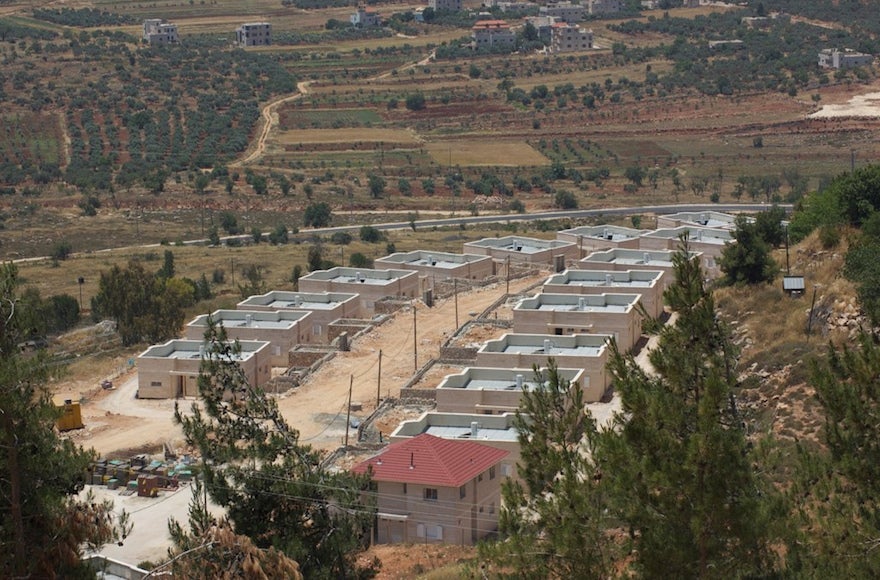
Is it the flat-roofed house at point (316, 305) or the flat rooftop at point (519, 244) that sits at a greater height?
the flat-roofed house at point (316, 305)

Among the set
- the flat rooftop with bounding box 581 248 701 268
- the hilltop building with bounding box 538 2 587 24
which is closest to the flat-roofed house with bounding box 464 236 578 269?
the flat rooftop with bounding box 581 248 701 268

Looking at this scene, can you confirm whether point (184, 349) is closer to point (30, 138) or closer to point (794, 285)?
point (794, 285)

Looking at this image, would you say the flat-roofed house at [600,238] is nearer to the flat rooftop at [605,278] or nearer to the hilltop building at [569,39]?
the flat rooftop at [605,278]

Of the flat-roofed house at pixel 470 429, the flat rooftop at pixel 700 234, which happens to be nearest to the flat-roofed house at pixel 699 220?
the flat rooftop at pixel 700 234

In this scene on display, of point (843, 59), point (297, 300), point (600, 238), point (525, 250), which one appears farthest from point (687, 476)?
point (843, 59)

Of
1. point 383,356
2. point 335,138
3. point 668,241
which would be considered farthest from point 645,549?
point 335,138

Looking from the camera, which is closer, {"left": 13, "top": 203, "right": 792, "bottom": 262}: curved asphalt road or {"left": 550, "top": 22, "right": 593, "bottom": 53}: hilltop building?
{"left": 13, "top": 203, "right": 792, "bottom": 262}: curved asphalt road

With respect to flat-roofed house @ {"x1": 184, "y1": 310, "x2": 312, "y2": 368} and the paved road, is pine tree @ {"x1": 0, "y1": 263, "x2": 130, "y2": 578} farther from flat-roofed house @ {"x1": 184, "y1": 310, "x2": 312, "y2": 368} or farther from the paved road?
the paved road
